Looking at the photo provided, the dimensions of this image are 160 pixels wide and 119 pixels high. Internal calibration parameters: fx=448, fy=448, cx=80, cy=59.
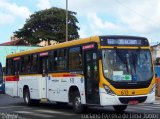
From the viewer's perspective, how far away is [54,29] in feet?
262

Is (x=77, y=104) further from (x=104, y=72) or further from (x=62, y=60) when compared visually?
(x=104, y=72)

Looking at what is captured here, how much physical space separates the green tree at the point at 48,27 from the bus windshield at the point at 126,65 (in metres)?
60.4

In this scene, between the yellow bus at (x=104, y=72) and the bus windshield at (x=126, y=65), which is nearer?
the yellow bus at (x=104, y=72)

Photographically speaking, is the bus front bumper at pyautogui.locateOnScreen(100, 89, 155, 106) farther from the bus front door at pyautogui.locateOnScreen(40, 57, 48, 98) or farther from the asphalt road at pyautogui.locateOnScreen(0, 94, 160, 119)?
the bus front door at pyautogui.locateOnScreen(40, 57, 48, 98)

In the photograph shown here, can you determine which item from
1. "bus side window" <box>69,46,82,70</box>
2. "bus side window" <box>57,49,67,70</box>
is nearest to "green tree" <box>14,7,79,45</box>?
"bus side window" <box>57,49,67,70</box>

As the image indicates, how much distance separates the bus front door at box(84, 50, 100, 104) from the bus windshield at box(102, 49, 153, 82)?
476mm

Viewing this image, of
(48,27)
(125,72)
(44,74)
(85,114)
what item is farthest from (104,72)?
(48,27)

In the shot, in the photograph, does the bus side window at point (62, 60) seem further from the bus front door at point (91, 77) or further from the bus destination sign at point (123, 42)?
the bus destination sign at point (123, 42)

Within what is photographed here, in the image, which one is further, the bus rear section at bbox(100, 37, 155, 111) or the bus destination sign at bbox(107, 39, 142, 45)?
the bus destination sign at bbox(107, 39, 142, 45)

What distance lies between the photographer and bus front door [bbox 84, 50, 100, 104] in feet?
54.6

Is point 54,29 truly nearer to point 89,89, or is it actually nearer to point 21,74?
point 21,74

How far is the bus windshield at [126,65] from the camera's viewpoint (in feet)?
53.8

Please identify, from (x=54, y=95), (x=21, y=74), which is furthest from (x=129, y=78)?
(x=21, y=74)

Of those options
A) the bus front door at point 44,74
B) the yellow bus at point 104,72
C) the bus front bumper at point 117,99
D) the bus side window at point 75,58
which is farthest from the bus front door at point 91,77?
the bus front door at point 44,74
